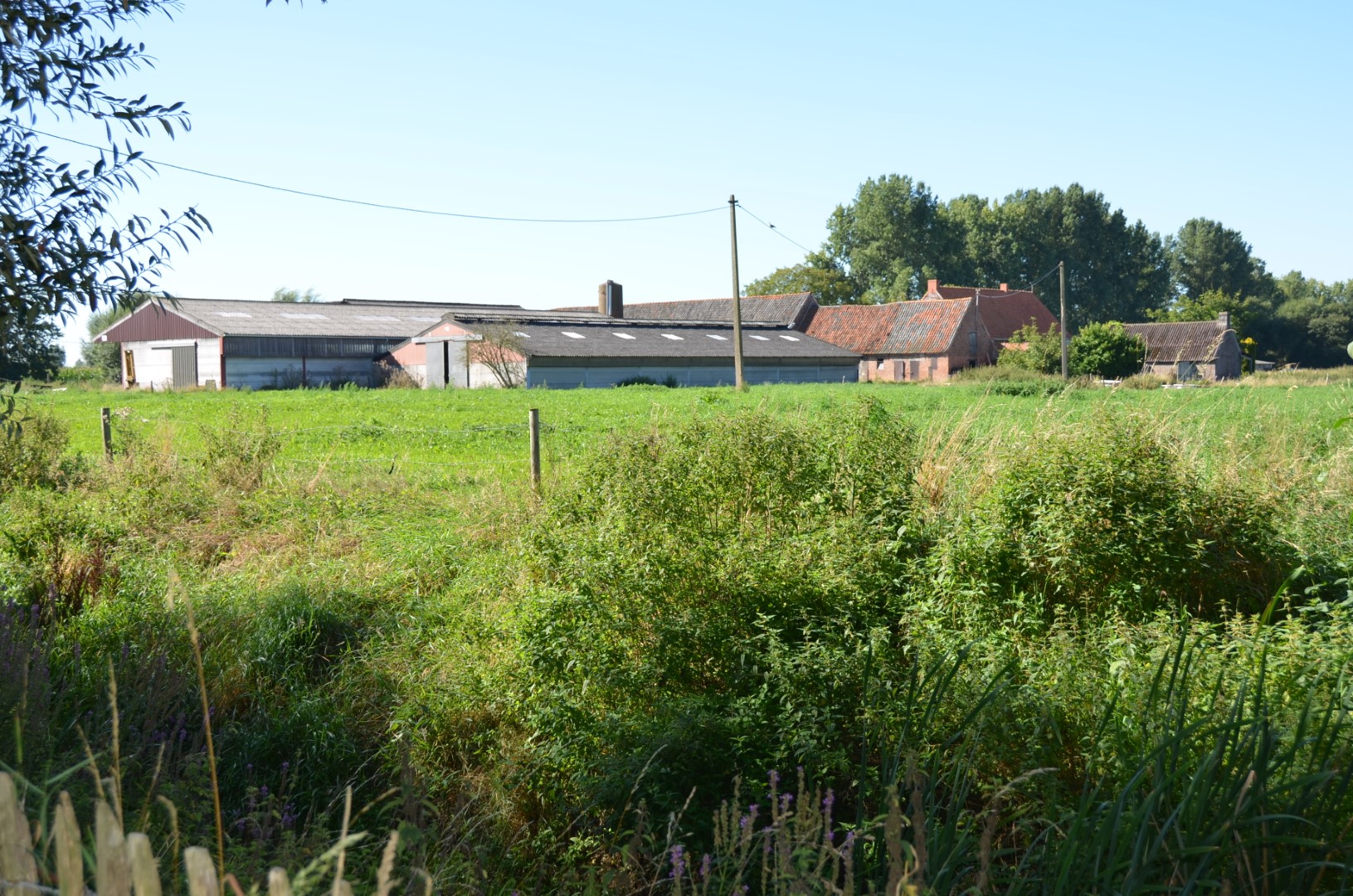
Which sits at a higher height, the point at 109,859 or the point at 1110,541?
the point at 109,859

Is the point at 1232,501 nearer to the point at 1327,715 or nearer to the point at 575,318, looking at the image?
the point at 1327,715

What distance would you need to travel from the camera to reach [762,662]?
6781 millimetres

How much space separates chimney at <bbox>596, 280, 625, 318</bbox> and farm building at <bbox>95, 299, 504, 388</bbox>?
701 inches

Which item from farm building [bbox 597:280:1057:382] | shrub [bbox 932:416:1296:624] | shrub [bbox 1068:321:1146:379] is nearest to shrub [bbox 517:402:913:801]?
shrub [bbox 932:416:1296:624]

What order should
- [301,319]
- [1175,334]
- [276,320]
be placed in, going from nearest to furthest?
1. [276,320]
2. [301,319]
3. [1175,334]

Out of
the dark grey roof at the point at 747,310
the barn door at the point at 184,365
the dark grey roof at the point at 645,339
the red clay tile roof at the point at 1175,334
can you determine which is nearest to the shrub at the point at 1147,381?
the dark grey roof at the point at 645,339

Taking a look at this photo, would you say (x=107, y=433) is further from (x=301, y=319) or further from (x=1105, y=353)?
(x=1105, y=353)

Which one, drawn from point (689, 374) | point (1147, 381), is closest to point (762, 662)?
point (1147, 381)

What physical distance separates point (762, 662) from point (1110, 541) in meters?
2.46

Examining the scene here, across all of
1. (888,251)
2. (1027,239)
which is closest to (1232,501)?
(888,251)

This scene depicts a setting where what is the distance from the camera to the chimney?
68.3 metres

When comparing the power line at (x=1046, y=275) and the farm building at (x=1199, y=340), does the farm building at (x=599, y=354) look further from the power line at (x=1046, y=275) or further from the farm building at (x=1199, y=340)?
the power line at (x=1046, y=275)

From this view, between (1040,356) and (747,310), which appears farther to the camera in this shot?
(747,310)

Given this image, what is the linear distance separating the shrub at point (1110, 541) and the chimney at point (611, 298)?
2422 inches
